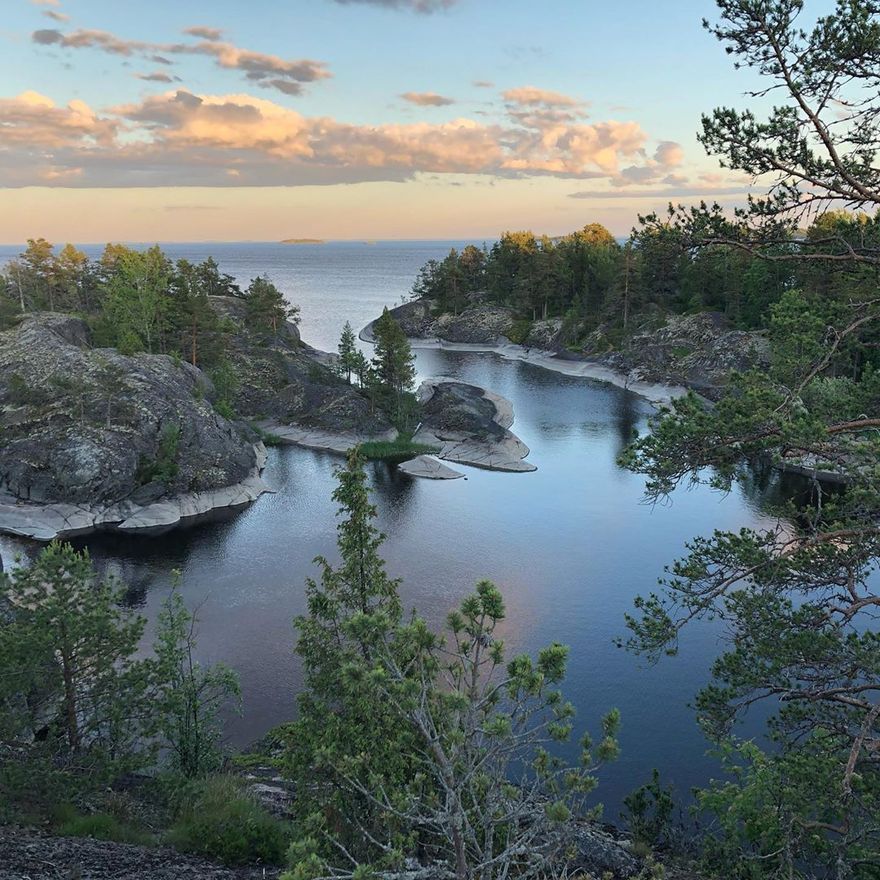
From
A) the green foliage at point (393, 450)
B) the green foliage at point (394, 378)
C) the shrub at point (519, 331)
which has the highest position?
the shrub at point (519, 331)

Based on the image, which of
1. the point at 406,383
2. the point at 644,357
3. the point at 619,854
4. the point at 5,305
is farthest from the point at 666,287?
the point at 619,854

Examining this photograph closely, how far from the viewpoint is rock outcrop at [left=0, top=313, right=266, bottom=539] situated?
53.9m

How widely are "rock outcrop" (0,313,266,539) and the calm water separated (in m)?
3.53

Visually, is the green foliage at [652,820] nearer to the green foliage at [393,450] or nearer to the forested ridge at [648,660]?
the forested ridge at [648,660]

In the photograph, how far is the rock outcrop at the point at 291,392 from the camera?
77.9m

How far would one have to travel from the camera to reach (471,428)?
253ft

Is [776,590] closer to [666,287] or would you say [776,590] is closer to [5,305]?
[5,305]

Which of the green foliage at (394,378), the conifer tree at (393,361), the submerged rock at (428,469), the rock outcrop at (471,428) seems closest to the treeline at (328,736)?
the submerged rock at (428,469)

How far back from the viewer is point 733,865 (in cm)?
1730

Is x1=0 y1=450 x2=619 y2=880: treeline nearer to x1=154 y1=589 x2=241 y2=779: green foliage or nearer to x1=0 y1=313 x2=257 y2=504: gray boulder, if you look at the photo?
x1=154 y1=589 x2=241 y2=779: green foliage

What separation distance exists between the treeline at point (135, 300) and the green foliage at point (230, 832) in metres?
64.4

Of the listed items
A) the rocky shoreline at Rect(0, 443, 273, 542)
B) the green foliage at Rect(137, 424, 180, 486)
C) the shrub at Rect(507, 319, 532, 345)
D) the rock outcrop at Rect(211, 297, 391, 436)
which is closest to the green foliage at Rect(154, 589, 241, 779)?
the rocky shoreline at Rect(0, 443, 273, 542)

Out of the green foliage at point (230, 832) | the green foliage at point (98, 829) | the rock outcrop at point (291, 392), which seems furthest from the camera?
the rock outcrop at point (291, 392)

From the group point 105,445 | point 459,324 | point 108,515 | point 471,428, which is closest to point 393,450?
point 471,428
